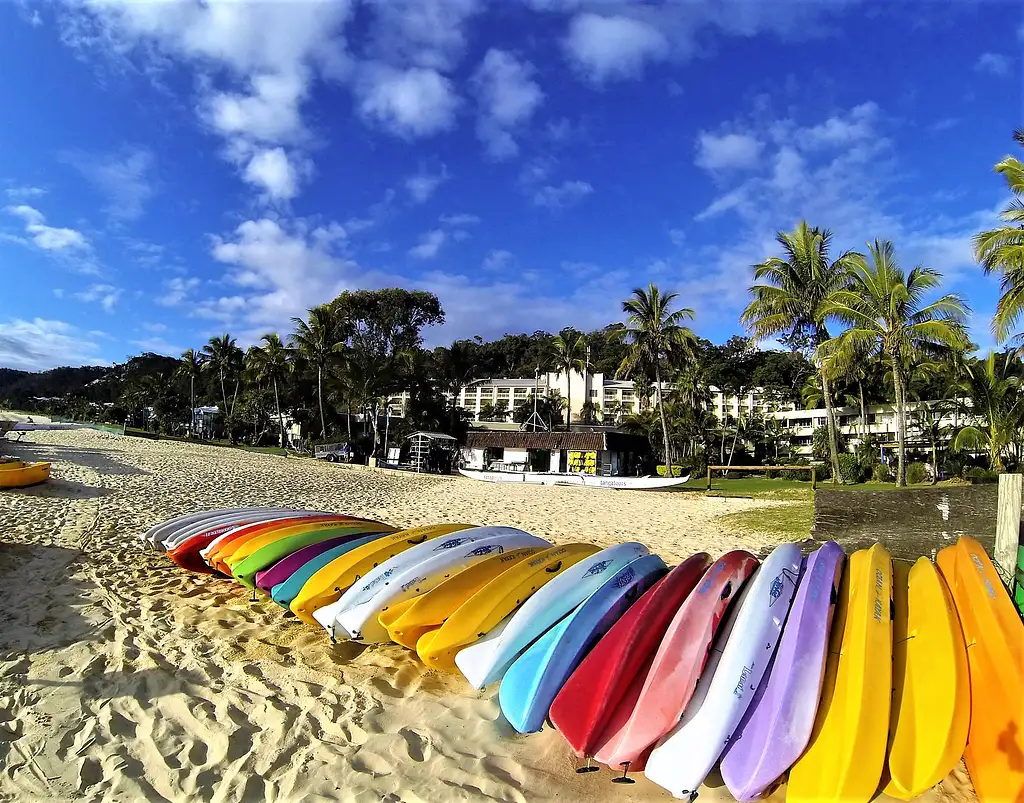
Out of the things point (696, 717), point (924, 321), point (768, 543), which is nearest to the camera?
point (696, 717)

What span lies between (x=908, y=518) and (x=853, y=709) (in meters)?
Answer: 4.14

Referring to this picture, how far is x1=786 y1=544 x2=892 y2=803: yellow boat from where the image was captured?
8.45 feet

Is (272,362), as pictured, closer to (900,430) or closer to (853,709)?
(900,430)

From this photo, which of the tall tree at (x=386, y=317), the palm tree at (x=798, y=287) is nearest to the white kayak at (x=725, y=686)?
the palm tree at (x=798, y=287)

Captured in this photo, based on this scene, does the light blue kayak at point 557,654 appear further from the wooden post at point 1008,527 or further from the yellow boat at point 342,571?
the wooden post at point 1008,527

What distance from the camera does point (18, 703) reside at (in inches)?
136

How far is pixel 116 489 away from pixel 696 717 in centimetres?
1392

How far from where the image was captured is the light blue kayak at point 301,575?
4711 millimetres

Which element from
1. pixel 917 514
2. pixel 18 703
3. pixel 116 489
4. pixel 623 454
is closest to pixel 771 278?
pixel 623 454

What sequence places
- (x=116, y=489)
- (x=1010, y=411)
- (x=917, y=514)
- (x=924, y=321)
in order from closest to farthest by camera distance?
1. (x=917, y=514)
2. (x=116, y=489)
3. (x=924, y=321)
4. (x=1010, y=411)

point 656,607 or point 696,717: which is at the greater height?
point 656,607

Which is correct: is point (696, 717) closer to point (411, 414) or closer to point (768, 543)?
point (768, 543)

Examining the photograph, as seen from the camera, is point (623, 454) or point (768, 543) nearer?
point (768, 543)

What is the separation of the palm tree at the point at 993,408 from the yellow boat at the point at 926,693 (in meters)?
20.8
